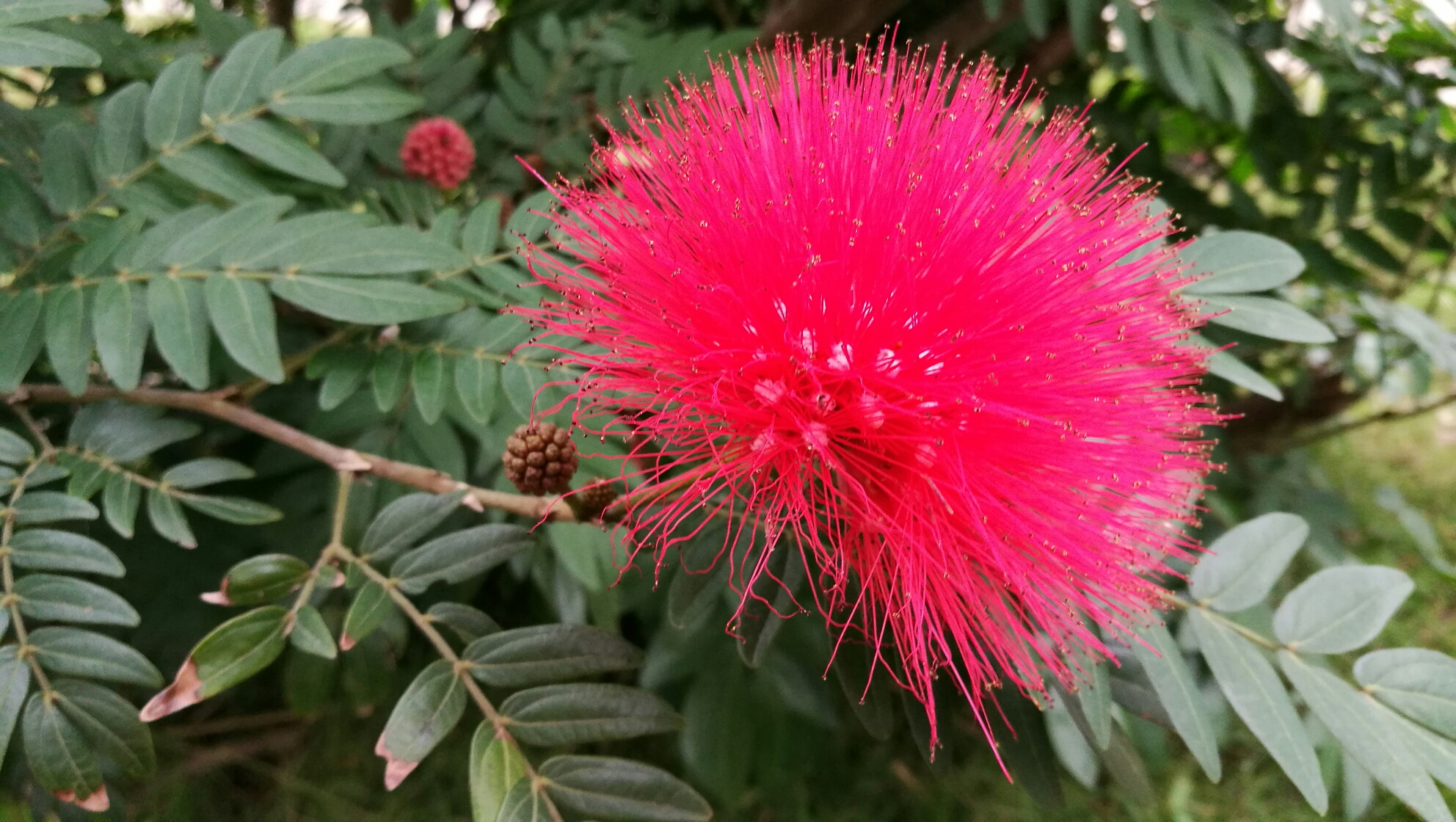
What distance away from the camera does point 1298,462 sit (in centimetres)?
219

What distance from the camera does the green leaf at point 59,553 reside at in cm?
86

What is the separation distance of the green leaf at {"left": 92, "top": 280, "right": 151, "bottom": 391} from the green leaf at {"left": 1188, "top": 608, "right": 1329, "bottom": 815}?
4.09 feet

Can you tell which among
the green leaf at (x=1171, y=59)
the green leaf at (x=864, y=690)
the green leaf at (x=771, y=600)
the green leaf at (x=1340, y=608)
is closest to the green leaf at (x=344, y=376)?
the green leaf at (x=771, y=600)

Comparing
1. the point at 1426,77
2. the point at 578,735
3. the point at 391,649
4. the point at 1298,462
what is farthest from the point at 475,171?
the point at 1298,462

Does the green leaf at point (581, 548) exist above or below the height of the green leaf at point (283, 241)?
below

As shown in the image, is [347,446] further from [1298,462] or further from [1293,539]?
[1298,462]

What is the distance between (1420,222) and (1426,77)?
287mm

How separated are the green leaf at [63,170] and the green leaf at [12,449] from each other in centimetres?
33

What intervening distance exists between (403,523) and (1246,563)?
3.28 feet

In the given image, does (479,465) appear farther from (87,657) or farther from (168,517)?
(87,657)

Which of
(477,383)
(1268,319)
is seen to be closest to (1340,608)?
(1268,319)

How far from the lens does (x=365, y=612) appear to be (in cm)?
91

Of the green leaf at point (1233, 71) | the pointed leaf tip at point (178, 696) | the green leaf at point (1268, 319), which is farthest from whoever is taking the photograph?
the green leaf at point (1233, 71)

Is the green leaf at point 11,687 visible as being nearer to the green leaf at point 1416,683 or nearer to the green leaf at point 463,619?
the green leaf at point 463,619
